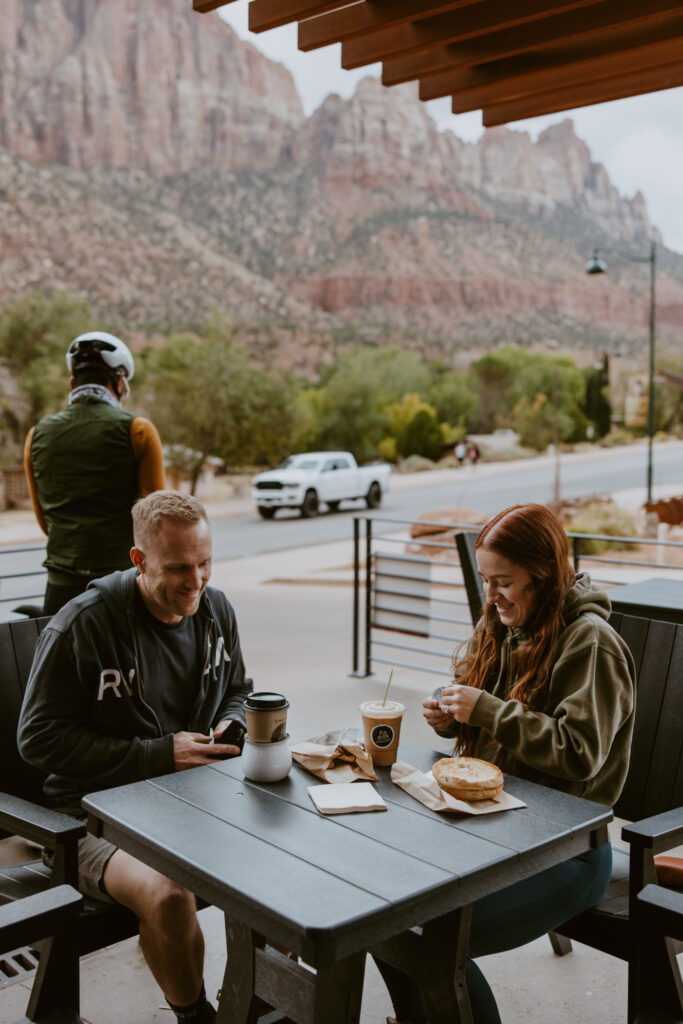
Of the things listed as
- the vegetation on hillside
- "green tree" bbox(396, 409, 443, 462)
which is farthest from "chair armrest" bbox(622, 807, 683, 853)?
"green tree" bbox(396, 409, 443, 462)

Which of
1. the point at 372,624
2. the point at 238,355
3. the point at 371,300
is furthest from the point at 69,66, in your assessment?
the point at 372,624

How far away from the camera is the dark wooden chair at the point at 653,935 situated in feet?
5.59

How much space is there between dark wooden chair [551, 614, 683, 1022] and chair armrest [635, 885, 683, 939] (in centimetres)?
19

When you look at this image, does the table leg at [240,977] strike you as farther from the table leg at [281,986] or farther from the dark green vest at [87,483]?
the dark green vest at [87,483]

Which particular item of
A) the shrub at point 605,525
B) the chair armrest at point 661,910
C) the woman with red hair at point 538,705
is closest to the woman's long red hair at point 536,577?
the woman with red hair at point 538,705

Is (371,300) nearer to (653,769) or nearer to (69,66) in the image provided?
(69,66)

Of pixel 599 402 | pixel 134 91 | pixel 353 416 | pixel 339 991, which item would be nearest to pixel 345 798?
pixel 339 991

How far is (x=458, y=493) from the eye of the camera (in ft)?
107

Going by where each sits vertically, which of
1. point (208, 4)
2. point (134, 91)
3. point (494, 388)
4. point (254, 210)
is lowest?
point (208, 4)

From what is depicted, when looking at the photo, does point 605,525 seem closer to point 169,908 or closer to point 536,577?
point 536,577

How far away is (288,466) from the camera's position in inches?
1049

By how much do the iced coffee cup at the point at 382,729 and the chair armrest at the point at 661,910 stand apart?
1.82ft

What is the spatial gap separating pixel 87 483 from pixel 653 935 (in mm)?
2232

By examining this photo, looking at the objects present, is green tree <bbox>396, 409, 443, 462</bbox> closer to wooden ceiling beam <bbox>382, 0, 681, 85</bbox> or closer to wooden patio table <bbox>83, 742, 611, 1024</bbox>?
wooden ceiling beam <bbox>382, 0, 681, 85</bbox>
